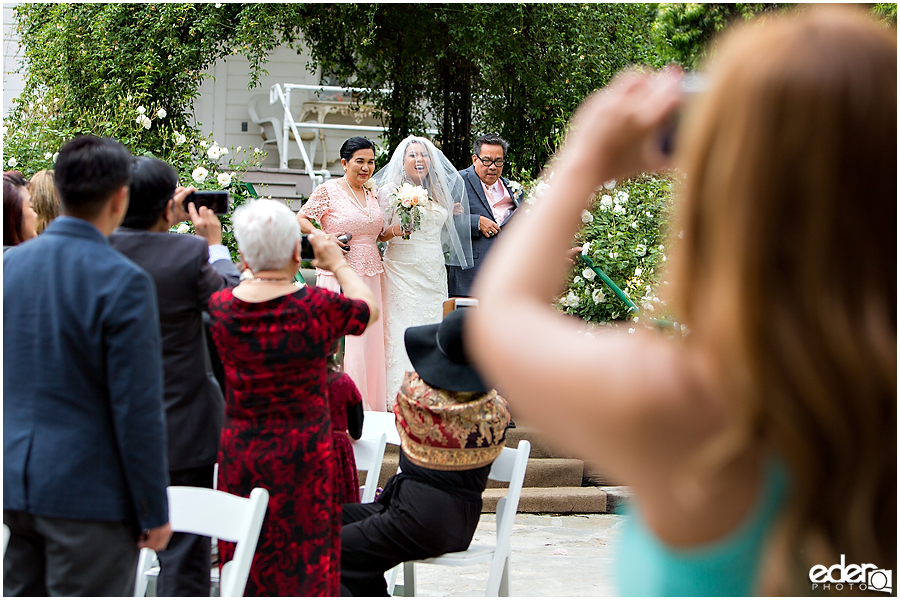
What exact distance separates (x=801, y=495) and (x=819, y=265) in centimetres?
23

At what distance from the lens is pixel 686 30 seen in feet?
44.8

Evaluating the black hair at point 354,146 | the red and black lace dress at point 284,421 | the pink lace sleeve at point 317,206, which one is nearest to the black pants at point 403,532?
the red and black lace dress at point 284,421

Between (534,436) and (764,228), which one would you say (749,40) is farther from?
(534,436)

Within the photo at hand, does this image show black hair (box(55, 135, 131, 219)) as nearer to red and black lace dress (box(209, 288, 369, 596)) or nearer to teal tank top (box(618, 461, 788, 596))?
red and black lace dress (box(209, 288, 369, 596))

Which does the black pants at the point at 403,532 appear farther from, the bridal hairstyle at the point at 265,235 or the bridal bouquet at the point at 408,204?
the bridal bouquet at the point at 408,204

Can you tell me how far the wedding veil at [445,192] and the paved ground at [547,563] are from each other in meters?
2.02

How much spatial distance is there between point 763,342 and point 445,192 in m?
5.94

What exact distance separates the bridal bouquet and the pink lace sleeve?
0.49 metres

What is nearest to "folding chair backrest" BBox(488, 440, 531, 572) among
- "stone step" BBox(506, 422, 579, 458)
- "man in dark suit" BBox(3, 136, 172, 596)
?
"man in dark suit" BBox(3, 136, 172, 596)

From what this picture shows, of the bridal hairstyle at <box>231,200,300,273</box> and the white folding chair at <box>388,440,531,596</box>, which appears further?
the white folding chair at <box>388,440,531,596</box>

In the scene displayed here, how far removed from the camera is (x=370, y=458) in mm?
3814

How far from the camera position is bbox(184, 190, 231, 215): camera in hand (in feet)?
10.3

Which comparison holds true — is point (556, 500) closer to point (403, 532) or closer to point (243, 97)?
point (403, 532)

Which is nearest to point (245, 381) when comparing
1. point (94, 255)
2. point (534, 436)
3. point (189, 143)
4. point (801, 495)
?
point (94, 255)
